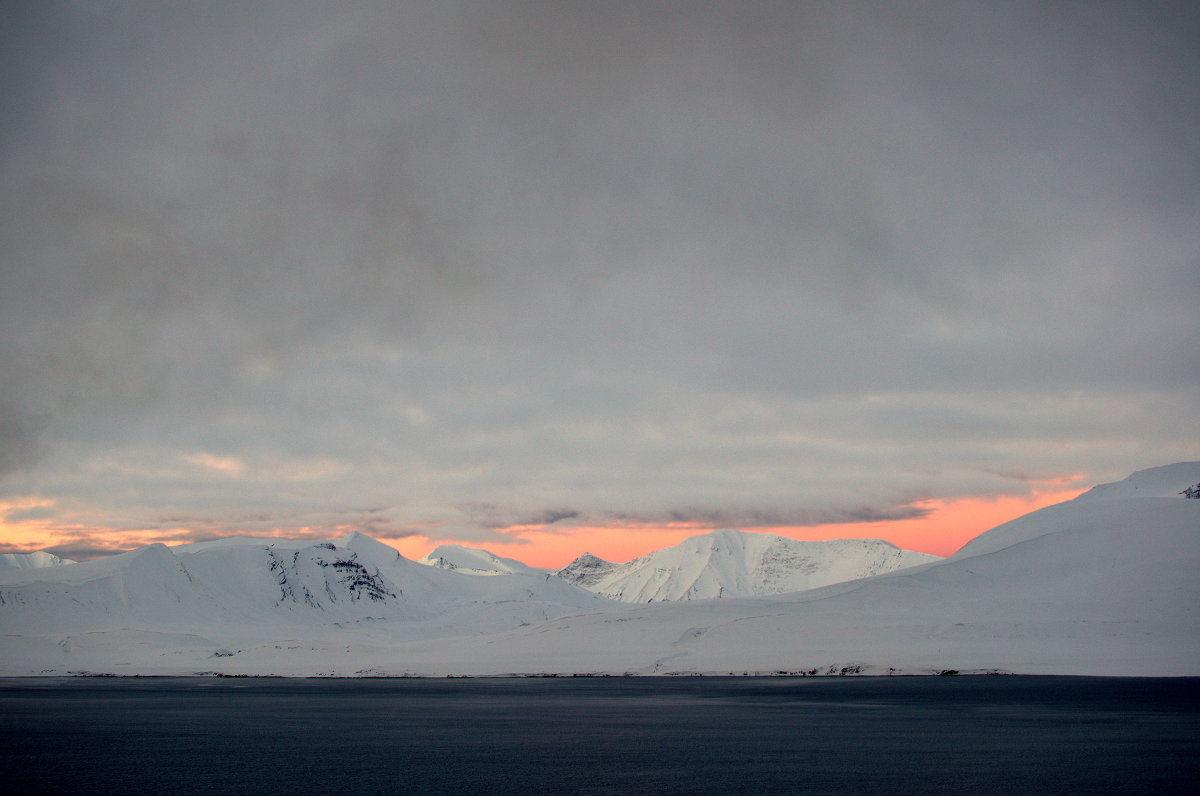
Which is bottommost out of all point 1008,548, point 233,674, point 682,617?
point 233,674

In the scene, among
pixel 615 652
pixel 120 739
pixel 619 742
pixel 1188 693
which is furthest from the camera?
pixel 615 652

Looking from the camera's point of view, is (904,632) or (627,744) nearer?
(627,744)

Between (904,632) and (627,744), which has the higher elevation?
(627,744)

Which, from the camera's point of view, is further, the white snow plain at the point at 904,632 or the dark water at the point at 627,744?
the white snow plain at the point at 904,632

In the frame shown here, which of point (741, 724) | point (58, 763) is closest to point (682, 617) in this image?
point (741, 724)

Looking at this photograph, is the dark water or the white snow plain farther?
the white snow plain

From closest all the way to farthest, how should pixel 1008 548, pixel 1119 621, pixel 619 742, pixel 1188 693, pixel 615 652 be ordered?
1. pixel 619 742
2. pixel 1188 693
3. pixel 1119 621
4. pixel 615 652
5. pixel 1008 548

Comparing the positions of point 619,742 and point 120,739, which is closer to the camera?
point 619,742

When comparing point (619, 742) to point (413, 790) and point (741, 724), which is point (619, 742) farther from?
point (413, 790)
